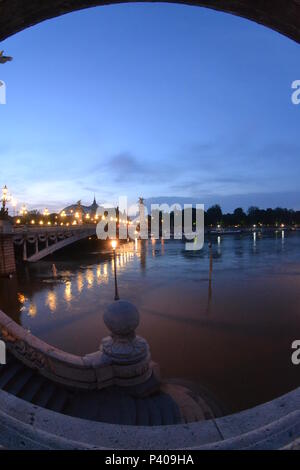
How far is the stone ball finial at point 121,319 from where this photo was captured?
6.07m

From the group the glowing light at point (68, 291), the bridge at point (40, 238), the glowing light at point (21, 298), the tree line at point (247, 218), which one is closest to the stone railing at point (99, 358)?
the glowing light at point (68, 291)

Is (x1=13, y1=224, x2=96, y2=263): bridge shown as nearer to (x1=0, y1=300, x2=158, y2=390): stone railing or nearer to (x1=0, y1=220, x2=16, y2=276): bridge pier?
(x1=0, y1=220, x2=16, y2=276): bridge pier

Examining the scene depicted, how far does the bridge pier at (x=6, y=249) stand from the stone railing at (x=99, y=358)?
25289 mm

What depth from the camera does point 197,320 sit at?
14445 mm

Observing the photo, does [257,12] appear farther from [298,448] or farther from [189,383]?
[189,383]

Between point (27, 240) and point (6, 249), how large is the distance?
6.40 meters

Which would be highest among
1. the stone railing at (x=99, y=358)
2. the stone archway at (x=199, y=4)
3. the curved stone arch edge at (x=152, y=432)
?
the stone archway at (x=199, y=4)

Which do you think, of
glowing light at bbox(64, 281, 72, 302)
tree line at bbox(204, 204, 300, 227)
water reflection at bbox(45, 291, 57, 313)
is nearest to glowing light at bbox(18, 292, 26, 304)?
water reflection at bbox(45, 291, 57, 313)

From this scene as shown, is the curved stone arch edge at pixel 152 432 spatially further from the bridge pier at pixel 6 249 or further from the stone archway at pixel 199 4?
the bridge pier at pixel 6 249

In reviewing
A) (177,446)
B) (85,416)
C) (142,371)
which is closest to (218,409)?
(142,371)

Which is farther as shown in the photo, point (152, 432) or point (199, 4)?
point (199, 4)
